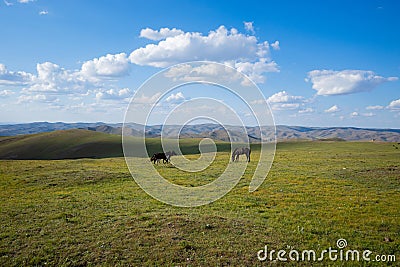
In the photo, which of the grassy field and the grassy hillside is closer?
the grassy field

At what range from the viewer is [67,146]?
11888cm

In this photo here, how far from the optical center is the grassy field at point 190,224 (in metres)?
11.1

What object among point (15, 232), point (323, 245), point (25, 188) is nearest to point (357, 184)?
point (323, 245)

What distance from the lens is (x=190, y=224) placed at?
1390 centimetres

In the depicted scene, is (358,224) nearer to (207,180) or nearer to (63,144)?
(207,180)

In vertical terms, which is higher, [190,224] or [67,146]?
[190,224]

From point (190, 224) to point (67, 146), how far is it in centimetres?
11845

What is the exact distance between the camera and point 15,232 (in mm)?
13320

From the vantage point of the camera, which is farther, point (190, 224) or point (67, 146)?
point (67, 146)

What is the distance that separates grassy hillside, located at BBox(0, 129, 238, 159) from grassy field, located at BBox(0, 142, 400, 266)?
7508 centimetres

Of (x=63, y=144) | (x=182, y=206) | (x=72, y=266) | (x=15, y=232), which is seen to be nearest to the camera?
(x=72, y=266)

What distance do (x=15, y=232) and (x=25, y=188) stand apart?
39.4 ft

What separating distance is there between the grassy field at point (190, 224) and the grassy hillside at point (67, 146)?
7508 centimetres

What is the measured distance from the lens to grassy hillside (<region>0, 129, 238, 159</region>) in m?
105
